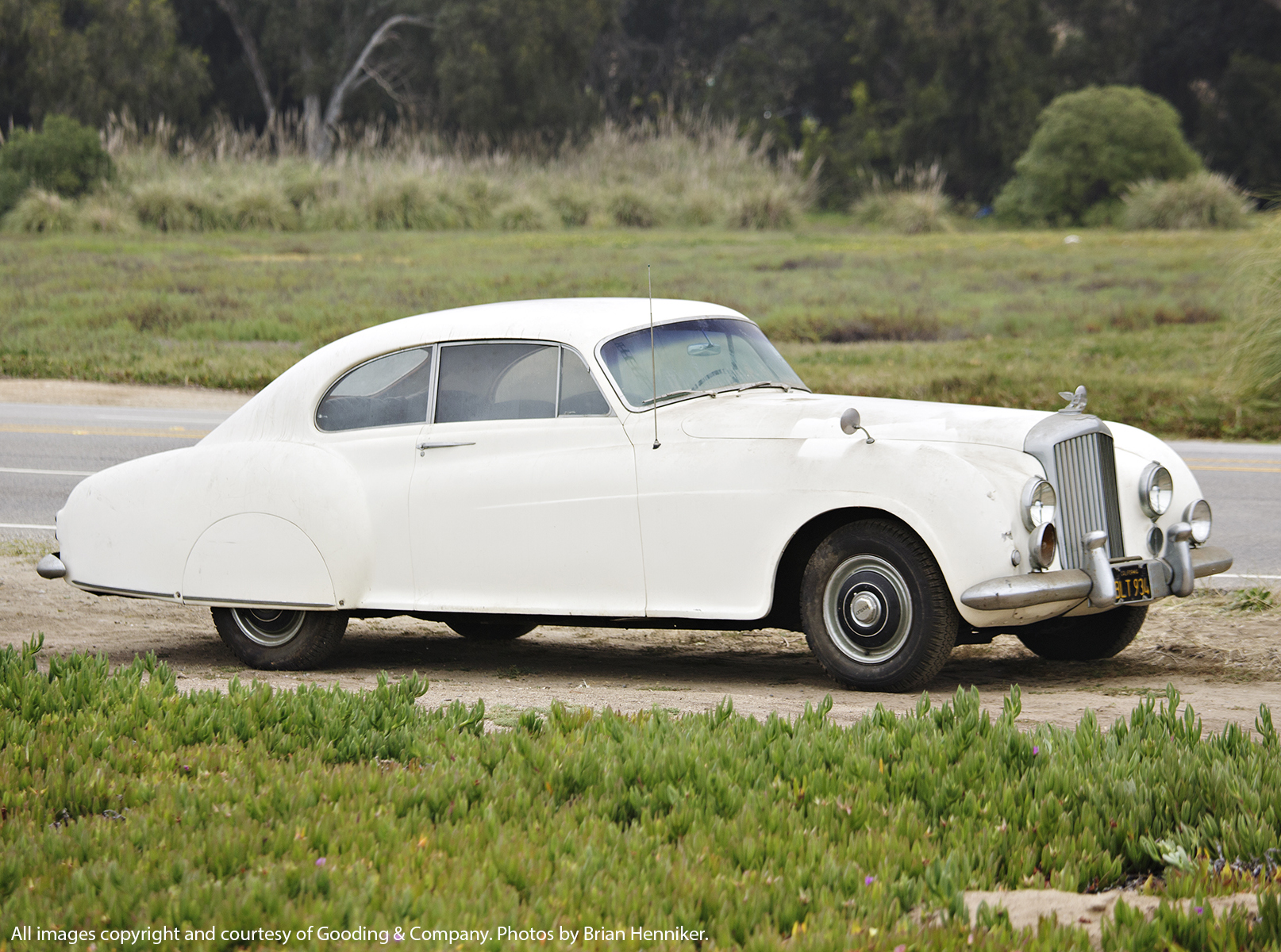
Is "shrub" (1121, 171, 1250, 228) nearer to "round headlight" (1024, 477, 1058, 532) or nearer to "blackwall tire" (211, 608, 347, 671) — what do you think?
"round headlight" (1024, 477, 1058, 532)

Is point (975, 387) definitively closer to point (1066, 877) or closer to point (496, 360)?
point (496, 360)

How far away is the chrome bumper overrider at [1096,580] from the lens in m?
5.37

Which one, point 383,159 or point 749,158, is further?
point 749,158

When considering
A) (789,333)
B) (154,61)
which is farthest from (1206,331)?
(154,61)

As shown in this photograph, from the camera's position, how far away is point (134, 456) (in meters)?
12.8

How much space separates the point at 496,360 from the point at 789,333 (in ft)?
45.5

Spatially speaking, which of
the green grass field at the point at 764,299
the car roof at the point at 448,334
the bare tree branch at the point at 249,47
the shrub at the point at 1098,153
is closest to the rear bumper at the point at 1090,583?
the car roof at the point at 448,334

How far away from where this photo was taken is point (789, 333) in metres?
20.0

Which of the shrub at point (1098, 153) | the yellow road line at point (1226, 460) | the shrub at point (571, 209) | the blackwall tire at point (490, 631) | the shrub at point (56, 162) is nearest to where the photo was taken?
the blackwall tire at point (490, 631)

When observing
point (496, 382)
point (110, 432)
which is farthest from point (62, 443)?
point (496, 382)

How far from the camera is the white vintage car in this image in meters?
5.63

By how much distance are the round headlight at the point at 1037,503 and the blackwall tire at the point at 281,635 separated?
121 inches

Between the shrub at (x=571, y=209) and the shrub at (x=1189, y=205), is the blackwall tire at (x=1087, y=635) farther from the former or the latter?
the shrub at (x=1189, y=205)

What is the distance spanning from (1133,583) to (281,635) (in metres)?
3.81
